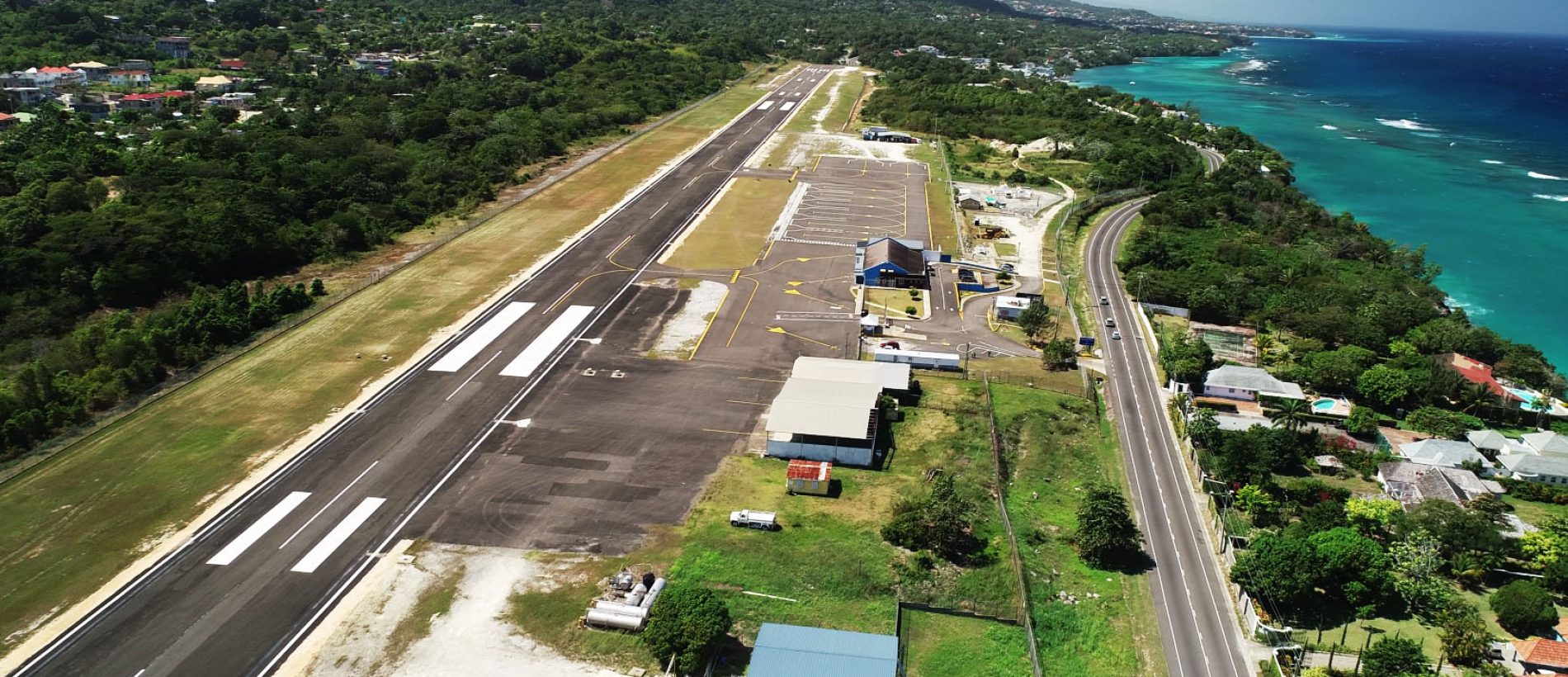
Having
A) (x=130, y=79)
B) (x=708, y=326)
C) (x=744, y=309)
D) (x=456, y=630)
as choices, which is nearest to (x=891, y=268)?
(x=744, y=309)

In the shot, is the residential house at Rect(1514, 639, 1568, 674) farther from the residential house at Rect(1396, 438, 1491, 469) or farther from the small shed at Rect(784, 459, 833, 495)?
the small shed at Rect(784, 459, 833, 495)

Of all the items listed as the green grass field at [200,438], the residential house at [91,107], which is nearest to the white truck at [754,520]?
the green grass field at [200,438]

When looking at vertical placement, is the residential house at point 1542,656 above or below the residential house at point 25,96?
below

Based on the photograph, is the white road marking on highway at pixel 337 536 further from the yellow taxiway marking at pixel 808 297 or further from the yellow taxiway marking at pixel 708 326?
the yellow taxiway marking at pixel 808 297

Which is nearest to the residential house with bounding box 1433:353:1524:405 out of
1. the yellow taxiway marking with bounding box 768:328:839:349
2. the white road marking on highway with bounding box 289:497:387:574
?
the yellow taxiway marking with bounding box 768:328:839:349

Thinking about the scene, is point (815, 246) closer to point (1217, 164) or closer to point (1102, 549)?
point (1102, 549)

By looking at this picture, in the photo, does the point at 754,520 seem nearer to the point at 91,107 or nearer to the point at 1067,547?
A: the point at 1067,547
